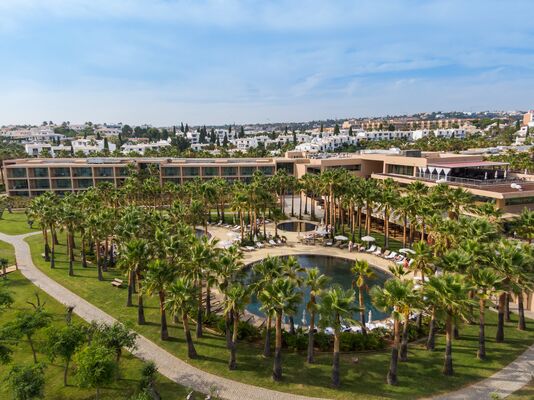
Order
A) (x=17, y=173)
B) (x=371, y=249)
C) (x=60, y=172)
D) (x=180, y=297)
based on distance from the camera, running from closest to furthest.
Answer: (x=180, y=297) → (x=371, y=249) → (x=17, y=173) → (x=60, y=172)

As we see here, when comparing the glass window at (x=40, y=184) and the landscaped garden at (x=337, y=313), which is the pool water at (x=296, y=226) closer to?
the landscaped garden at (x=337, y=313)

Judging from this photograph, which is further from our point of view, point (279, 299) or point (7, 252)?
point (7, 252)

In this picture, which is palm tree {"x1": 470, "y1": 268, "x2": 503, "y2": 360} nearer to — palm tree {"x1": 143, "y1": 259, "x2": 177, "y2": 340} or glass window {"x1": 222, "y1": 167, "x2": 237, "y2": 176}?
palm tree {"x1": 143, "y1": 259, "x2": 177, "y2": 340}

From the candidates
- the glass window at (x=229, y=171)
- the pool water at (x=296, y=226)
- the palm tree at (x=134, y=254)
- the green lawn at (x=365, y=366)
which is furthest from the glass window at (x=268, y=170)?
the palm tree at (x=134, y=254)

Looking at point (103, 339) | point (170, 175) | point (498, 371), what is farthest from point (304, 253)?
point (170, 175)

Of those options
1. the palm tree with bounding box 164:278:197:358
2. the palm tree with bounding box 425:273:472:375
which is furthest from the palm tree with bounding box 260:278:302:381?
the palm tree with bounding box 425:273:472:375

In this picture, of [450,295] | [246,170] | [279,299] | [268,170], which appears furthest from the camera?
[268,170]

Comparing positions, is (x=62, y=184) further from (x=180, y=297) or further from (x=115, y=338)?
(x=180, y=297)

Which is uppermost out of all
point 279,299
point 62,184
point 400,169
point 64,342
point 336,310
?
point 400,169

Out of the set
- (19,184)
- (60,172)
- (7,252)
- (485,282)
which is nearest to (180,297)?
(485,282)
